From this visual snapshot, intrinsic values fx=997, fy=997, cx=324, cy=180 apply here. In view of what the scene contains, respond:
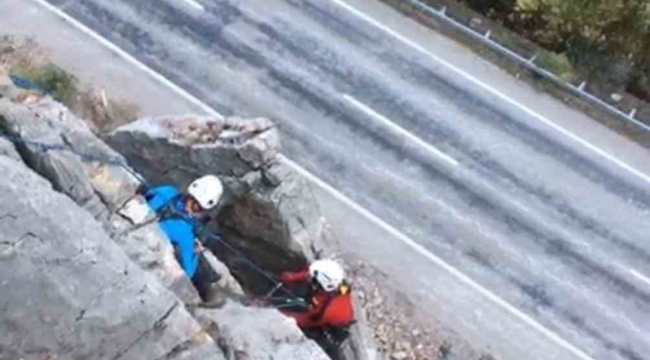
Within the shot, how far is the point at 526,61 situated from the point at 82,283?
1781 centimetres

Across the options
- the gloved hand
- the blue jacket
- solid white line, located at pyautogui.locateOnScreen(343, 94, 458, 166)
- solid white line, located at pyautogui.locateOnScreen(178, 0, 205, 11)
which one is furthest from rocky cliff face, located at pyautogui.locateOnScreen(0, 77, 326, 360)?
solid white line, located at pyautogui.locateOnScreen(178, 0, 205, 11)

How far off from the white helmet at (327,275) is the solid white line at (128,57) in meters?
8.60

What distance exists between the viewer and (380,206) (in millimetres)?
22891

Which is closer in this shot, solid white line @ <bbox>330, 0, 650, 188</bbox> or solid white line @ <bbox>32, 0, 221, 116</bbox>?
solid white line @ <bbox>32, 0, 221, 116</bbox>

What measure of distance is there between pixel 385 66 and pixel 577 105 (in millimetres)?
5348

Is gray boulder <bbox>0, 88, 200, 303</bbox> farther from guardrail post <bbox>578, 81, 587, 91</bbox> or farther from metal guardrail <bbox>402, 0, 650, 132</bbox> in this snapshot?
guardrail post <bbox>578, 81, 587, 91</bbox>

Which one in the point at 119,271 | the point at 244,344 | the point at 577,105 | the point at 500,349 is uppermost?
the point at 577,105

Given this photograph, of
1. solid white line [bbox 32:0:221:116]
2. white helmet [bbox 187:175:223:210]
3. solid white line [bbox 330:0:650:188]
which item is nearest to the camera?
white helmet [bbox 187:175:223:210]

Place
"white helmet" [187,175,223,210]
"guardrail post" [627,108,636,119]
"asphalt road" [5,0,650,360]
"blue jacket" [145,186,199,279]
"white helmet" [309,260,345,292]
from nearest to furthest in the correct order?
"blue jacket" [145,186,199,279] → "white helmet" [187,175,223,210] → "white helmet" [309,260,345,292] → "asphalt road" [5,0,650,360] → "guardrail post" [627,108,636,119]

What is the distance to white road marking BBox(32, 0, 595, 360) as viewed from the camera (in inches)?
845

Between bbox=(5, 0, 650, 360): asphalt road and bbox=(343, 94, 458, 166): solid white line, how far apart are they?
0.13 feet

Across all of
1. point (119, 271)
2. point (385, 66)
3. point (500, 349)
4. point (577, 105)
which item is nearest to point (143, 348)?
point (119, 271)

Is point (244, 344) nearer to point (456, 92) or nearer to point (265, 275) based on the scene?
point (265, 275)

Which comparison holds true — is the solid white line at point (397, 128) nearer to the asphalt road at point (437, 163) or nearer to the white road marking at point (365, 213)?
the asphalt road at point (437, 163)
